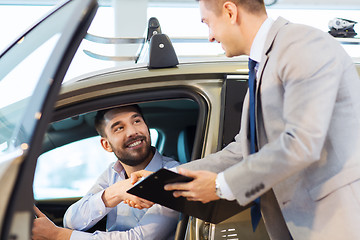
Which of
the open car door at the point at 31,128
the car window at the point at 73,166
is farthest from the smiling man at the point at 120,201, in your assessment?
the car window at the point at 73,166

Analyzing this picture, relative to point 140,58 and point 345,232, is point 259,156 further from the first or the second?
point 140,58

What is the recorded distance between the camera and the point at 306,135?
136 cm

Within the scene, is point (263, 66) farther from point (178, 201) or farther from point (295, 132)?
point (178, 201)

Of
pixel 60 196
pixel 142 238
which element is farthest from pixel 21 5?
pixel 142 238

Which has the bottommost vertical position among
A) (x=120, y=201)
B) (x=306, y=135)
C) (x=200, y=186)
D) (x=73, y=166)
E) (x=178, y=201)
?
(x=73, y=166)

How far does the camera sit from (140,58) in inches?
114

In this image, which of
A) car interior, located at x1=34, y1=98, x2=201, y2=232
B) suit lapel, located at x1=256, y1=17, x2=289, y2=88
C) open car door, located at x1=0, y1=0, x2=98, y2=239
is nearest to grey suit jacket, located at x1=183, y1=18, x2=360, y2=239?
suit lapel, located at x1=256, y1=17, x2=289, y2=88

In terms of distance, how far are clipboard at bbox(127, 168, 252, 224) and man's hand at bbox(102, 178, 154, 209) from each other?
16.0 inches

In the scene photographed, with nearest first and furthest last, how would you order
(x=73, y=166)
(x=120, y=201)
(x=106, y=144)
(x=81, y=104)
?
(x=81, y=104), (x=120, y=201), (x=106, y=144), (x=73, y=166)

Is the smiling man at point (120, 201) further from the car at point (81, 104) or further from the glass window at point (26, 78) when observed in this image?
the glass window at point (26, 78)

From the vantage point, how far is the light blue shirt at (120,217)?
7.47 ft

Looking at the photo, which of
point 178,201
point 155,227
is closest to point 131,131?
point 155,227

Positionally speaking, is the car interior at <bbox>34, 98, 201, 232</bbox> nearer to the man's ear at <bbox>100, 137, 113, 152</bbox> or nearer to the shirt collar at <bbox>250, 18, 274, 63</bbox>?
the man's ear at <bbox>100, 137, 113, 152</bbox>

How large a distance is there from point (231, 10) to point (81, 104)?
0.83 meters
